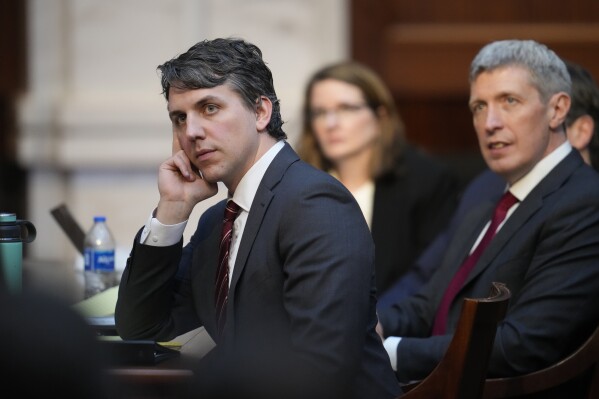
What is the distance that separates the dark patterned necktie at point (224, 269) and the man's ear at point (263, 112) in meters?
0.16

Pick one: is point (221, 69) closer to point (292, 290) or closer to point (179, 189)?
point (179, 189)

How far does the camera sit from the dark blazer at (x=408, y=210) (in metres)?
3.81

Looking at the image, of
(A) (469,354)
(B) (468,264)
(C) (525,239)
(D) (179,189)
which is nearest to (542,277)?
(C) (525,239)

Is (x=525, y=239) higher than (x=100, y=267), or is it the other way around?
(x=525, y=239)

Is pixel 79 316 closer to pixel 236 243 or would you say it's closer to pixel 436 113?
pixel 236 243

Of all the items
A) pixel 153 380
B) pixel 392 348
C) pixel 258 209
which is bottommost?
pixel 392 348

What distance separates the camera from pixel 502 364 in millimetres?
2316

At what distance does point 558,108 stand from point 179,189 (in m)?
1.05

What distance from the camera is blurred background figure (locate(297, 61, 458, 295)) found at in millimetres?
3840

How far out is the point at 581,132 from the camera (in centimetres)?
295

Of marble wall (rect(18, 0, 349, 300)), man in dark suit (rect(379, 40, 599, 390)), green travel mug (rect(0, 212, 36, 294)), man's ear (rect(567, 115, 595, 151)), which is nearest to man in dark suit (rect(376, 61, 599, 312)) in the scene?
man's ear (rect(567, 115, 595, 151))

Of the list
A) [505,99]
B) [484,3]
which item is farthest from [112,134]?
[505,99]

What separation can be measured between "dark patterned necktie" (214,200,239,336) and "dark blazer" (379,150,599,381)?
592 millimetres

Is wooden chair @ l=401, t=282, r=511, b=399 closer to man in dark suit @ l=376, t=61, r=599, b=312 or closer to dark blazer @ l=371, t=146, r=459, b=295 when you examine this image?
man in dark suit @ l=376, t=61, r=599, b=312
